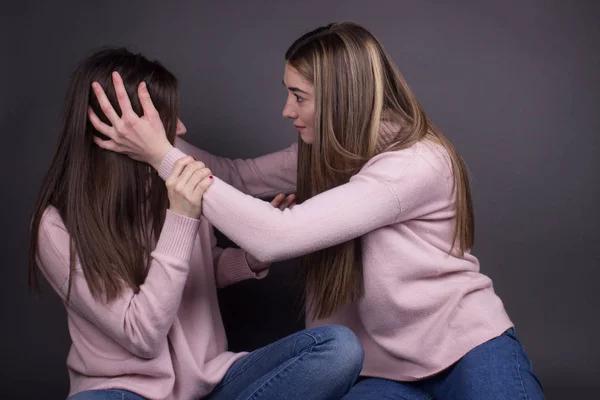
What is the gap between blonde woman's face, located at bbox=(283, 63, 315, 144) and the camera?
2314mm

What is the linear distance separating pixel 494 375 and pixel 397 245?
1.38ft

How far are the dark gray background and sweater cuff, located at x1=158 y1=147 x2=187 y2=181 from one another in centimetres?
97

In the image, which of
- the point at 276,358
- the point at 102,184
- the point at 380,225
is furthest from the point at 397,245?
the point at 102,184

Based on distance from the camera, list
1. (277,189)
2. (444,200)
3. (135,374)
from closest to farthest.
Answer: (135,374) < (444,200) < (277,189)

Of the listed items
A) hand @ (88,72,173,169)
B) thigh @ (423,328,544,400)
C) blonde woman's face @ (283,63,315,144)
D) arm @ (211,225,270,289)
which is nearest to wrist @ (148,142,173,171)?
hand @ (88,72,173,169)

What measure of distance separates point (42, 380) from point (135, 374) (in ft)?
3.55

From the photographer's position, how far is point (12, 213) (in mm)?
3061

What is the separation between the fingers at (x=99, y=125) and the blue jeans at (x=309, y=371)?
651 mm

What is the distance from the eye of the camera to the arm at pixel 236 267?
8.13 feet

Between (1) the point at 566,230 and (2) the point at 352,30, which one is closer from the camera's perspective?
(2) the point at 352,30

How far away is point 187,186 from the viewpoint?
205 centimetres

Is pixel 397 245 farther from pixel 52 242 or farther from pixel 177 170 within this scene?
pixel 52 242

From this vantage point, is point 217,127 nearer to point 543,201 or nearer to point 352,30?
point 352,30

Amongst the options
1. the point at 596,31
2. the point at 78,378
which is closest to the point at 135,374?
the point at 78,378
